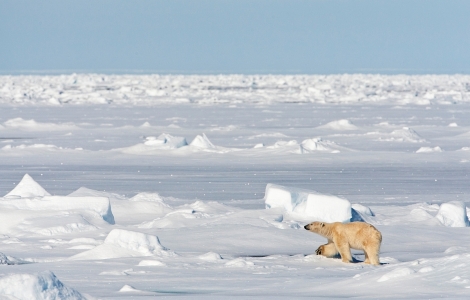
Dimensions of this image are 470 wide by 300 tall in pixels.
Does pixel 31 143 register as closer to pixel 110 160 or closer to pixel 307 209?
pixel 110 160

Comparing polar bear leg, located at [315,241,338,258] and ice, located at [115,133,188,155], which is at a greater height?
ice, located at [115,133,188,155]

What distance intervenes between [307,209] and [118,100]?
29.4 meters

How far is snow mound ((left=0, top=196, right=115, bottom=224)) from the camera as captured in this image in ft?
24.8

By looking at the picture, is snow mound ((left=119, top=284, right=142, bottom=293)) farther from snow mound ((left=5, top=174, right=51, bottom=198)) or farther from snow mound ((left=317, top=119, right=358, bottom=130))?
snow mound ((left=317, top=119, right=358, bottom=130))

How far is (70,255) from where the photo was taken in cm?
591

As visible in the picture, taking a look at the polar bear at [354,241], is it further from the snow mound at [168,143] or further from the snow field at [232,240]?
the snow mound at [168,143]

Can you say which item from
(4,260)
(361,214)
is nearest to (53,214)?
(4,260)

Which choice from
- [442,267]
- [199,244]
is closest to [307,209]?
[199,244]

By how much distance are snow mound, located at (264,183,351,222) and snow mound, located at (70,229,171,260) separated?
1984 mm

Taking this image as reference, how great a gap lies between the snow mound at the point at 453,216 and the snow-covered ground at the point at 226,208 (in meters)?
0.01

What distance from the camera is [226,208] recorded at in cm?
835

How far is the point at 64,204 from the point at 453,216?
11.0ft

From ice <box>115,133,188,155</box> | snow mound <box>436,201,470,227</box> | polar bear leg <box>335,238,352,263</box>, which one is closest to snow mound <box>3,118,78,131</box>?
ice <box>115,133,188,155</box>

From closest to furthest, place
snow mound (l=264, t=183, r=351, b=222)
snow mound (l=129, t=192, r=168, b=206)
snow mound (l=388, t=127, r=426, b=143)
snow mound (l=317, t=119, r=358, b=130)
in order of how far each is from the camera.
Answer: snow mound (l=264, t=183, r=351, b=222), snow mound (l=129, t=192, r=168, b=206), snow mound (l=388, t=127, r=426, b=143), snow mound (l=317, t=119, r=358, b=130)
